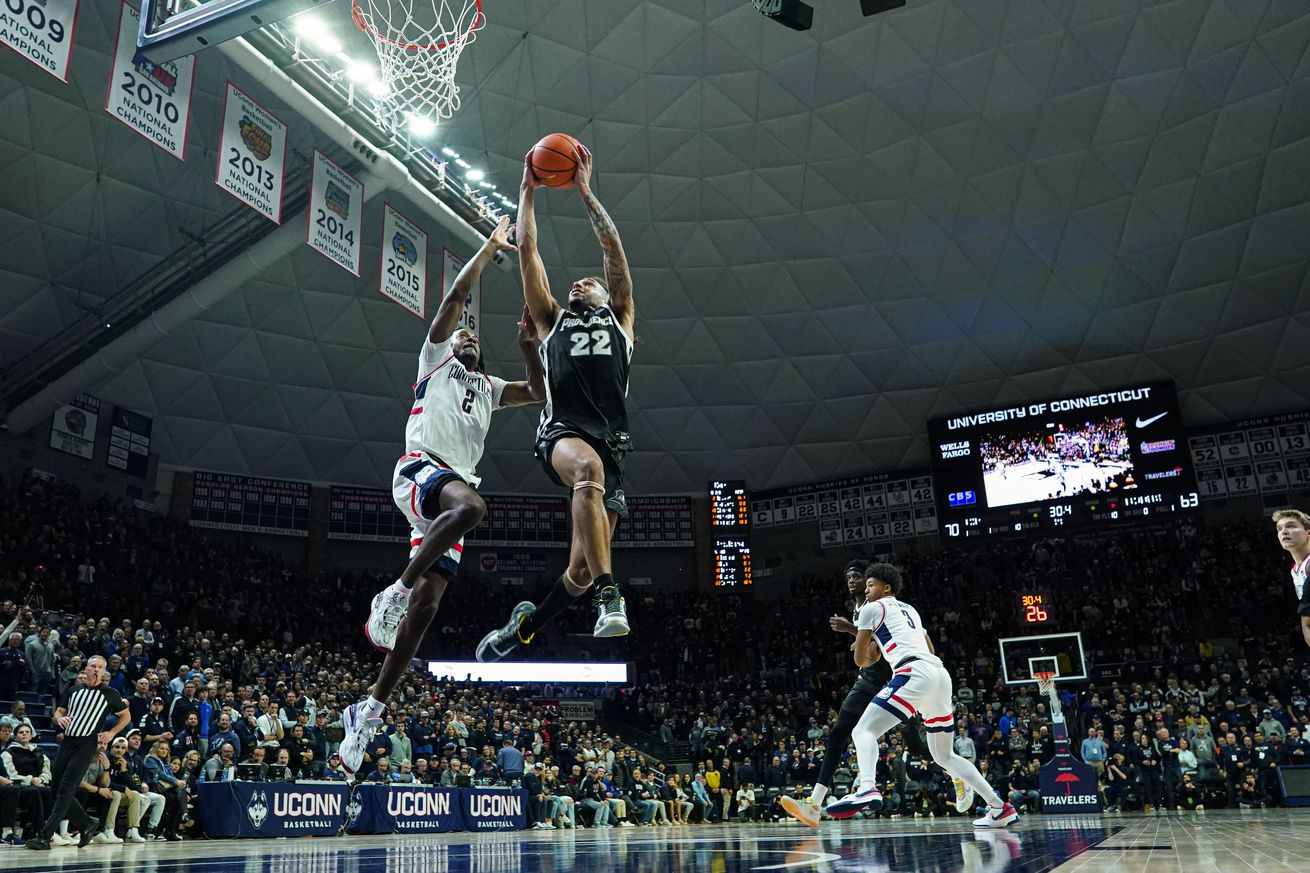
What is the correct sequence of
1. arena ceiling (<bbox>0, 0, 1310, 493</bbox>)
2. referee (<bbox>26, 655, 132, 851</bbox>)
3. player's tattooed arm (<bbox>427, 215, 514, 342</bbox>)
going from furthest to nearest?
arena ceiling (<bbox>0, 0, 1310, 493</bbox>), referee (<bbox>26, 655, 132, 851</bbox>), player's tattooed arm (<bbox>427, 215, 514, 342</bbox>)

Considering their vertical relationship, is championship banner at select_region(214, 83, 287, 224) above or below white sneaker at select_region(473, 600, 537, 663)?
above

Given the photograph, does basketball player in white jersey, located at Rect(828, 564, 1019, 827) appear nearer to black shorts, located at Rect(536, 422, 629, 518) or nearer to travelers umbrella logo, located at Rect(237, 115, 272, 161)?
black shorts, located at Rect(536, 422, 629, 518)

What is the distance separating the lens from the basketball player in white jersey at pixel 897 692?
925cm

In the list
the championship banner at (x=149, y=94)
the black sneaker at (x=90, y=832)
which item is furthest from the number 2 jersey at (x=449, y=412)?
the championship banner at (x=149, y=94)

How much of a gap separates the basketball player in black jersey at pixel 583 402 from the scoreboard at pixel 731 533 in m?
29.5

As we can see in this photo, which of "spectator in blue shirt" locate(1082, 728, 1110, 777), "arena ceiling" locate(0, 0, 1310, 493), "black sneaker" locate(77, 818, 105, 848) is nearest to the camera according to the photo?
"black sneaker" locate(77, 818, 105, 848)

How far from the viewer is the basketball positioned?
6.98 metres

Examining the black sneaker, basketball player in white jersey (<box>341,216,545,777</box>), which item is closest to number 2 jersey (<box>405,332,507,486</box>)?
basketball player in white jersey (<box>341,216,545,777</box>)

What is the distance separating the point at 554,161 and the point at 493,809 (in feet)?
44.7

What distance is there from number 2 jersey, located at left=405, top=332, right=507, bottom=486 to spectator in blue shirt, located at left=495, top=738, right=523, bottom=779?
45.5 ft

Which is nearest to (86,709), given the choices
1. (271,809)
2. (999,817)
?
(271,809)

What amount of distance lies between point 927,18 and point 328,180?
1518cm

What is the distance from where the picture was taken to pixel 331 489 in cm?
3734

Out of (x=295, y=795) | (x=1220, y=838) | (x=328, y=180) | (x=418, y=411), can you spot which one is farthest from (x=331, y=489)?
(x=1220, y=838)
